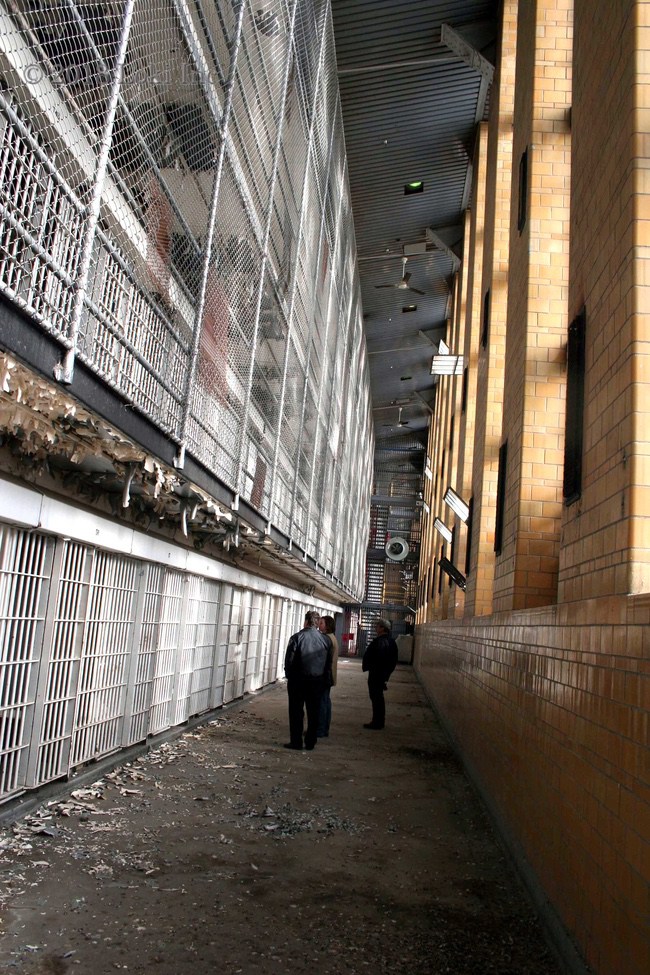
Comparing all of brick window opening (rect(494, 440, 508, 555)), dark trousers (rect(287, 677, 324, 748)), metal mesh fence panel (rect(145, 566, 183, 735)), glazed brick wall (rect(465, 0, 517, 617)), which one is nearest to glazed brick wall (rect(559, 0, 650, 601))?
brick window opening (rect(494, 440, 508, 555))

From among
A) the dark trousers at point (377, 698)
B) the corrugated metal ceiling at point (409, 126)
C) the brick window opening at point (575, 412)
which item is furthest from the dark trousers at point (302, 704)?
the corrugated metal ceiling at point (409, 126)

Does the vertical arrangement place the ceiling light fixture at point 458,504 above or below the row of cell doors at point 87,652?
above

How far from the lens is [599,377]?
4.57 m

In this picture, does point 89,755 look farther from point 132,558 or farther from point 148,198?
point 148,198

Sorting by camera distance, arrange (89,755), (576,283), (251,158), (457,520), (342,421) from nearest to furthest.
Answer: (576,283), (89,755), (251,158), (457,520), (342,421)

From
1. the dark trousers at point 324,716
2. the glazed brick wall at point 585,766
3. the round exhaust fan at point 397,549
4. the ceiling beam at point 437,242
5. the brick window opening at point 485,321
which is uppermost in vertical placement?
the ceiling beam at point 437,242

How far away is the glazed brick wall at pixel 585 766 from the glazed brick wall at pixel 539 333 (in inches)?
34.8

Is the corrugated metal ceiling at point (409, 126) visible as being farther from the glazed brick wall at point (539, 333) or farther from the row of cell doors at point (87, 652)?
the row of cell doors at point (87, 652)

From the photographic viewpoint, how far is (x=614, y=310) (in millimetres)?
4332

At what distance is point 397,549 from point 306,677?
98.8 feet

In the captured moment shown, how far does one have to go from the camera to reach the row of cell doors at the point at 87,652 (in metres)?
4.99

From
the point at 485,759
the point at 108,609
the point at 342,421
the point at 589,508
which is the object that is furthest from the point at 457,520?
the point at 589,508

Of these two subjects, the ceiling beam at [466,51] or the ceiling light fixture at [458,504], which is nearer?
the ceiling light fixture at [458,504]

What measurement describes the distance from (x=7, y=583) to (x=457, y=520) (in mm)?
10692
